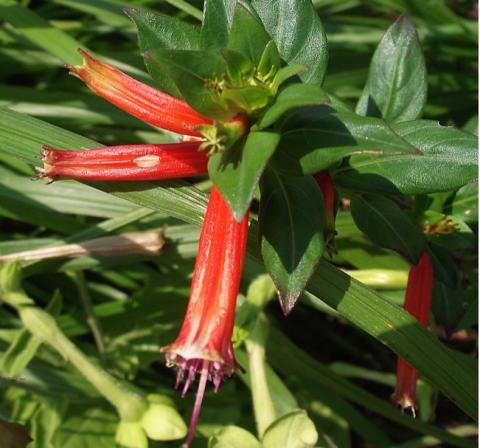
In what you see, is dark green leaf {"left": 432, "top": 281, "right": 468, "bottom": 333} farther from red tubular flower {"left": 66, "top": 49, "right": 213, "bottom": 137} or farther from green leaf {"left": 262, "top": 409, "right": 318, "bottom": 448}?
red tubular flower {"left": 66, "top": 49, "right": 213, "bottom": 137}

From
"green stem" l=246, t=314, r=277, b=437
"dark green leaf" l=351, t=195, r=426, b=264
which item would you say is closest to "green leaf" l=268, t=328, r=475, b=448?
"green stem" l=246, t=314, r=277, b=437

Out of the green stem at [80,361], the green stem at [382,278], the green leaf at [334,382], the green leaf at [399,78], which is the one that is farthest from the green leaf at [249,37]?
the green leaf at [334,382]

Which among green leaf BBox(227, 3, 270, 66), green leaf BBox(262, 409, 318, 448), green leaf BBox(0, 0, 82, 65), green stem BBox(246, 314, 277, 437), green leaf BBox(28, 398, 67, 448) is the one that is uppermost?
green leaf BBox(227, 3, 270, 66)

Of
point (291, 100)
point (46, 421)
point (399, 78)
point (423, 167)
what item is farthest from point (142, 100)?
point (46, 421)

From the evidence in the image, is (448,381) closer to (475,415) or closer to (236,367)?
(475,415)

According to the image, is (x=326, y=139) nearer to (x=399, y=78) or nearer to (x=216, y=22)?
(x=216, y=22)

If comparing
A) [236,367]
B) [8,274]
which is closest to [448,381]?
[236,367]
